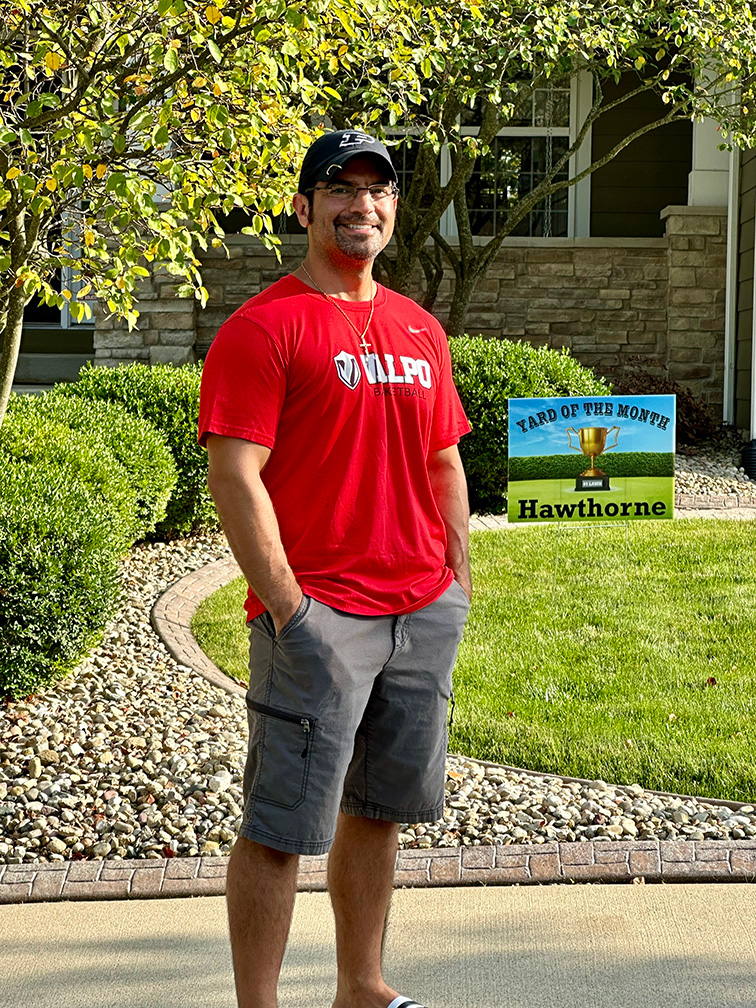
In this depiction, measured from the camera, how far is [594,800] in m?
3.91

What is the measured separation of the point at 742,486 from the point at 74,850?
Answer: 699cm

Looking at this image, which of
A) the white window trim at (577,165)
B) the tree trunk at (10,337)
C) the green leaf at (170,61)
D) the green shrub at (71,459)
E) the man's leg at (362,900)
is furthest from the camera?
the white window trim at (577,165)

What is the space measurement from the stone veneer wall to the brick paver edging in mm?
8741

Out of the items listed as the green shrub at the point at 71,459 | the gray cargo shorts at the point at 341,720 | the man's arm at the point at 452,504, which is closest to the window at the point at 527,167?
the green shrub at the point at 71,459

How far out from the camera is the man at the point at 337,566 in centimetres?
234

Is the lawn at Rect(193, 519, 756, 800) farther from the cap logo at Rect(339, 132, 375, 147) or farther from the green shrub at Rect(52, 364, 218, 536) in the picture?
the cap logo at Rect(339, 132, 375, 147)

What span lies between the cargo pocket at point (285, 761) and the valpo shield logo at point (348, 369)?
2.32ft

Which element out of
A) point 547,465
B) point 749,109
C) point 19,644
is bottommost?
point 19,644

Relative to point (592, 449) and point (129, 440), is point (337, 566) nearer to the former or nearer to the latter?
point (592, 449)

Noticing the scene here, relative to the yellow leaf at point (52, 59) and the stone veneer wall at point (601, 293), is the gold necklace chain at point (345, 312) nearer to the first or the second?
the yellow leaf at point (52, 59)

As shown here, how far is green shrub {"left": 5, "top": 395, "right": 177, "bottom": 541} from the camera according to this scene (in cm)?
662

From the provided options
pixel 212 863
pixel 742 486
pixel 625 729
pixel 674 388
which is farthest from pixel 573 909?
pixel 674 388

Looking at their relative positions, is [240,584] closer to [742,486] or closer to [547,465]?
[547,465]

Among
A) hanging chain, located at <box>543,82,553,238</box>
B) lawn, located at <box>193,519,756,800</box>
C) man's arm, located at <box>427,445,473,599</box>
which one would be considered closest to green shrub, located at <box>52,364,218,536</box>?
lawn, located at <box>193,519,756,800</box>
